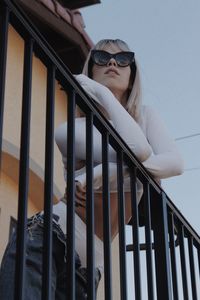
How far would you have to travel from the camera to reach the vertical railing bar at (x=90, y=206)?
242 centimetres

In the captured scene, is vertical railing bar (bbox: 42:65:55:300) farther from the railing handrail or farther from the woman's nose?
the woman's nose

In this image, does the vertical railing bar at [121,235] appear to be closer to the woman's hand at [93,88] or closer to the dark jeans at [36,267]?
the dark jeans at [36,267]

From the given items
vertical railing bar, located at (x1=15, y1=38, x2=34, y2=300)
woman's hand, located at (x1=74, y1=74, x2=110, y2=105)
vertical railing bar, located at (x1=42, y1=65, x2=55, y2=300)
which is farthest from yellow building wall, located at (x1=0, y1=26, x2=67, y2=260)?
vertical railing bar, located at (x1=15, y1=38, x2=34, y2=300)

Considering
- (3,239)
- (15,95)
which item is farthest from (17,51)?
(3,239)

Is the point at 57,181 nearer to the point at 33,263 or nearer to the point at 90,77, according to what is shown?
the point at 90,77

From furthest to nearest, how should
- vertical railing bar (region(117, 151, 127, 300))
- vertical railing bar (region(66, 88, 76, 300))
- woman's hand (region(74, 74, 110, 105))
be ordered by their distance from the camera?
1. woman's hand (region(74, 74, 110, 105))
2. vertical railing bar (region(117, 151, 127, 300))
3. vertical railing bar (region(66, 88, 76, 300))

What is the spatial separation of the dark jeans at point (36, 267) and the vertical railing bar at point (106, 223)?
0.48ft

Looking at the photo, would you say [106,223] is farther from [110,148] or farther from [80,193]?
[110,148]

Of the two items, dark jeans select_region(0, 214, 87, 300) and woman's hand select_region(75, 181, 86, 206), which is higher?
woman's hand select_region(75, 181, 86, 206)

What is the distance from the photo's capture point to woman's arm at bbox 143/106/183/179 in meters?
2.98

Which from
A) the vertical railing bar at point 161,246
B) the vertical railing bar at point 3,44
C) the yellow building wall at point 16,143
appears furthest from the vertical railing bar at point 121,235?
the yellow building wall at point 16,143

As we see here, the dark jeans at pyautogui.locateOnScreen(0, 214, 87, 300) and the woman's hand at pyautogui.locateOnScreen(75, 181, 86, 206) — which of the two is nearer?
the dark jeans at pyautogui.locateOnScreen(0, 214, 87, 300)

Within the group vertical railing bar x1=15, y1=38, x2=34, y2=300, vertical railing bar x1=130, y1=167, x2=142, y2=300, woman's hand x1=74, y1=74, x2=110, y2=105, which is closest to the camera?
vertical railing bar x1=15, y1=38, x2=34, y2=300

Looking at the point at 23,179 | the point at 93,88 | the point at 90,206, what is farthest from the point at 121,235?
the point at 23,179
